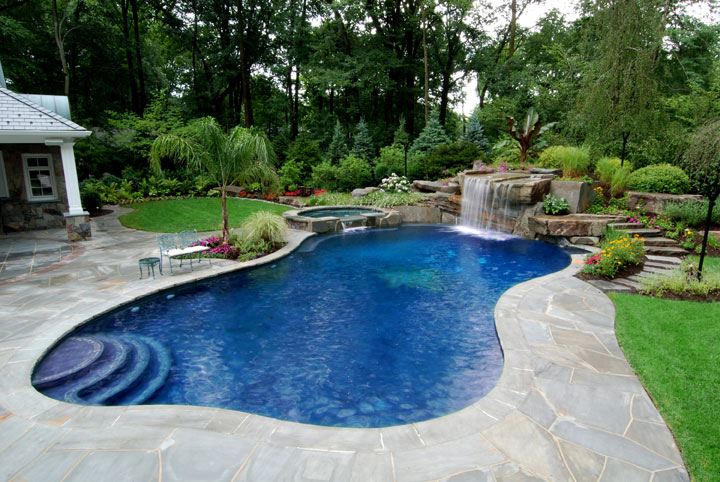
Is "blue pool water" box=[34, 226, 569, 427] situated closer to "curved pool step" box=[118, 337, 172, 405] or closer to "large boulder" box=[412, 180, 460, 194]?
"curved pool step" box=[118, 337, 172, 405]

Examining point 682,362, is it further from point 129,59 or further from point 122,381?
point 129,59

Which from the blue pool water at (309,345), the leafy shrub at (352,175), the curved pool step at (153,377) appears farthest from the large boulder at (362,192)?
the curved pool step at (153,377)

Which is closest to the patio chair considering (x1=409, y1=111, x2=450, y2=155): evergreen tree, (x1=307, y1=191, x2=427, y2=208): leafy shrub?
(x1=307, y1=191, x2=427, y2=208): leafy shrub

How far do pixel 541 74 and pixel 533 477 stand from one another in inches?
934

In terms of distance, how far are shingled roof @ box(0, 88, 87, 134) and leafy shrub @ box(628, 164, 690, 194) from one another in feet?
54.4

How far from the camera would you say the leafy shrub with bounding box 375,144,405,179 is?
20.1 m

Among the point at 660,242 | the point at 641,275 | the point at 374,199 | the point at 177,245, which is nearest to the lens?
the point at 641,275

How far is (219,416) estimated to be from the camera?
3.95 m

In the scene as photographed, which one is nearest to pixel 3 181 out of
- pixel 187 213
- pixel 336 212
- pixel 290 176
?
pixel 187 213

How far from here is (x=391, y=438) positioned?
364 cm

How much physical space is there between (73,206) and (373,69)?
18.1 m

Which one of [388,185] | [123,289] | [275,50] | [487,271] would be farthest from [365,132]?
[123,289]

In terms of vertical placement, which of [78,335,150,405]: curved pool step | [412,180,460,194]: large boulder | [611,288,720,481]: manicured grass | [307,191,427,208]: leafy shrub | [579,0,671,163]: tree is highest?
[579,0,671,163]: tree

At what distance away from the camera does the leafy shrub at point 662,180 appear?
11.8 metres
